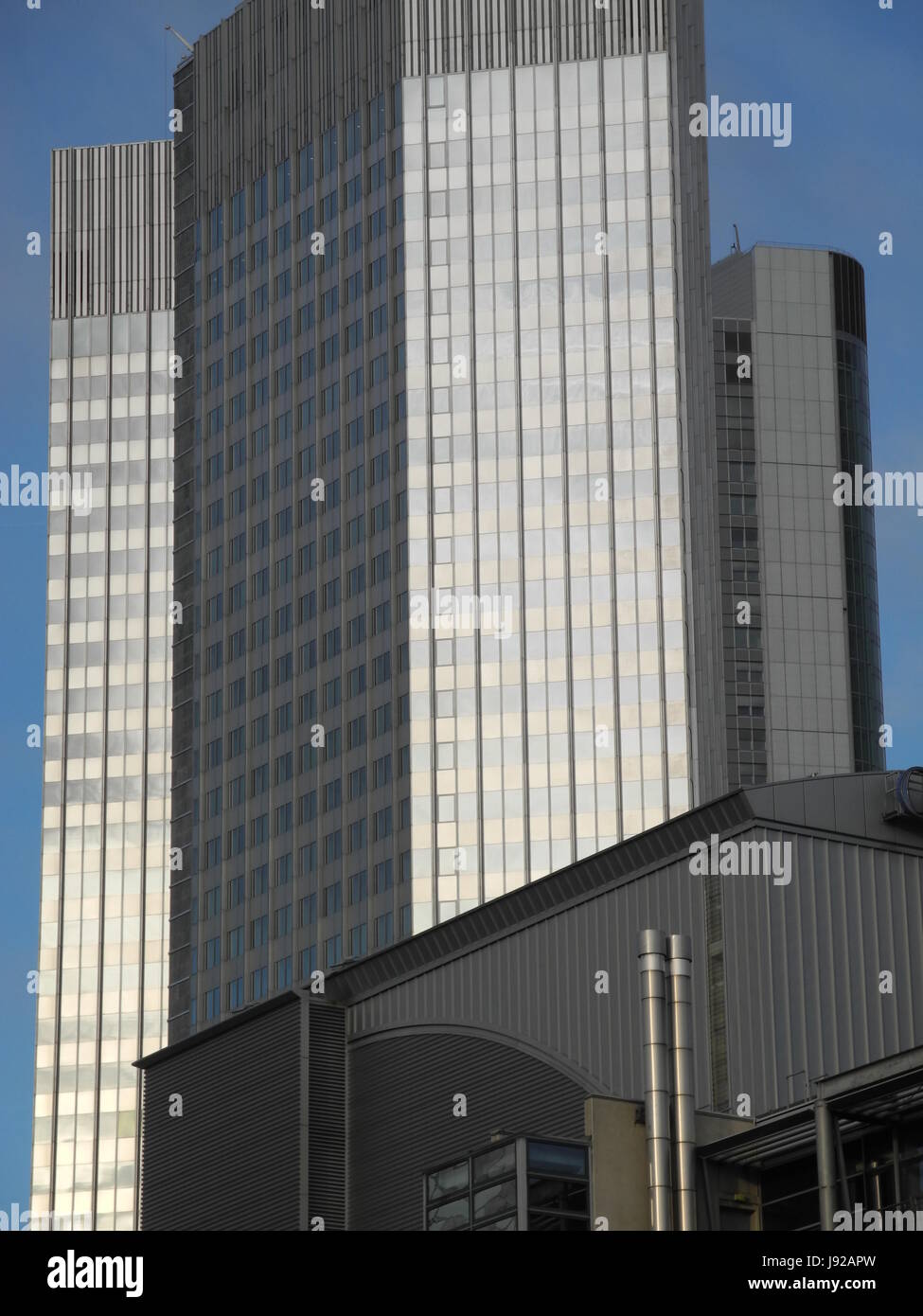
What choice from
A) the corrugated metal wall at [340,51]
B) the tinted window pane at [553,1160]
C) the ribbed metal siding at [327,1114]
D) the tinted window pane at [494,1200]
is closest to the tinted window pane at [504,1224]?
the tinted window pane at [494,1200]

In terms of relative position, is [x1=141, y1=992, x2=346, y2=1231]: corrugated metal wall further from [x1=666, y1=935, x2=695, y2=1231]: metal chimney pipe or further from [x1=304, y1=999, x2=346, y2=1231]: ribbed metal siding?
[x1=666, y1=935, x2=695, y2=1231]: metal chimney pipe

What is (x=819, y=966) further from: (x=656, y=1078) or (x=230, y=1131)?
(x=230, y=1131)

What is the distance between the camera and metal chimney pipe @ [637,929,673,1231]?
183ft

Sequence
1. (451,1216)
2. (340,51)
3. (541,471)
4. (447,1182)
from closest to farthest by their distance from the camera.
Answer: (451,1216) → (447,1182) → (541,471) → (340,51)

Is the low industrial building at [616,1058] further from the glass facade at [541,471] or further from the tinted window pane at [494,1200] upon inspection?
the glass facade at [541,471]

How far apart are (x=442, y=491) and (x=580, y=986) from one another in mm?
95014

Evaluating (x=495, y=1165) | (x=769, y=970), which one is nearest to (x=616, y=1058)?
(x=769, y=970)

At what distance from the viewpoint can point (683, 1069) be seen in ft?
191

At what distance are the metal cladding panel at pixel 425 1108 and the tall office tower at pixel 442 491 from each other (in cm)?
7177

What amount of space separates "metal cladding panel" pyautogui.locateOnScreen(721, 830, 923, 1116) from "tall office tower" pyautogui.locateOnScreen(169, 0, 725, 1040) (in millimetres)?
84247

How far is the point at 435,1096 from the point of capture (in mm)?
74250

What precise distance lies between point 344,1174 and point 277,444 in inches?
4089
